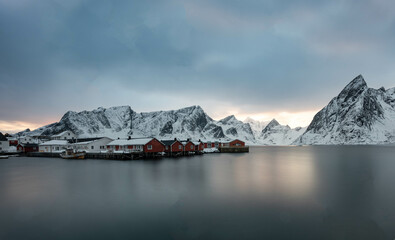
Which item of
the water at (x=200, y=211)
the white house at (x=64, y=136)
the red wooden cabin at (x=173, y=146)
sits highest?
the white house at (x=64, y=136)

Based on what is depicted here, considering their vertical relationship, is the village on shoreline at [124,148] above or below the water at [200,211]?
above

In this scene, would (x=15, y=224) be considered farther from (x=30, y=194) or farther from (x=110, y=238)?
(x=30, y=194)

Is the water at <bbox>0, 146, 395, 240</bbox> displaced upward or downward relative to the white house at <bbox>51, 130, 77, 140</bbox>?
downward

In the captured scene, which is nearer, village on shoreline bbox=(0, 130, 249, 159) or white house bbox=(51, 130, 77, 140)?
village on shoreline bbox=(0, 130, 249, 159)

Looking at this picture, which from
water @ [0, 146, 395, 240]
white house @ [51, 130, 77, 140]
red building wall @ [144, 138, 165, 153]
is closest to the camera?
water @ [0, 146, 395, 240]

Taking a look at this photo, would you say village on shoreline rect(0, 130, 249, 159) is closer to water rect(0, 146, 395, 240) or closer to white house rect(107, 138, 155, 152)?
white house rect(107, 138, 155, 152)

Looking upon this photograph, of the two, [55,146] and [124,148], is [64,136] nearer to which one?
[55,146]

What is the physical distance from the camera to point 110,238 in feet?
43.1

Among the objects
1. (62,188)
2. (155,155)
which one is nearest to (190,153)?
(155,155)

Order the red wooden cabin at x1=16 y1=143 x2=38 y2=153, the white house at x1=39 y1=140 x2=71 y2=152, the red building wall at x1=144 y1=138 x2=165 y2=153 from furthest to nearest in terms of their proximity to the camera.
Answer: the red wooden cabin at x1=16 y1=143 x2=38 y2=153, the white house at x1=39 y1=140 x2=71 y2=152, the red building wall at x1=144 y1=138 x2=165 y2=153

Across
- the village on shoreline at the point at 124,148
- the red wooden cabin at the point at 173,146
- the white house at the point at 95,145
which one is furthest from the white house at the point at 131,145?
the red wooden cabin at the point at 173,146

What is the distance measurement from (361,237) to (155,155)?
66874 mm

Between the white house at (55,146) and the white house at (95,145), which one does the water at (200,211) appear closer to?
the white house at (95,145)

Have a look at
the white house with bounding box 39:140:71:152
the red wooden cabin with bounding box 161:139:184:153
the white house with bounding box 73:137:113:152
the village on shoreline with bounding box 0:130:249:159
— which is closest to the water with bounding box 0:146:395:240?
the village on shoreline with bounding box 0:130:249:159
